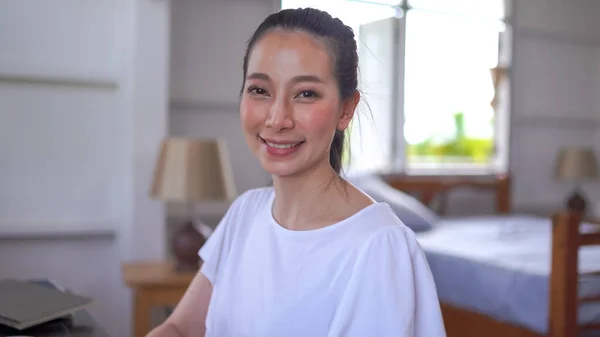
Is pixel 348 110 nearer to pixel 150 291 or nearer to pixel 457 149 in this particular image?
pixel 150 291

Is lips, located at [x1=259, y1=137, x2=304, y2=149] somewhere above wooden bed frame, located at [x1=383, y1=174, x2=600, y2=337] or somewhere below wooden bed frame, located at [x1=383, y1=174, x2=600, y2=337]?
above

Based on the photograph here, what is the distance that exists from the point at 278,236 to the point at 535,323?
1.81 metres

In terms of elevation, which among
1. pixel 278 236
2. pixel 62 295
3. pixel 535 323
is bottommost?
pixel 535 323

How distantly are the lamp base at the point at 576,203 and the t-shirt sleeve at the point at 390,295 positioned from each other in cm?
428

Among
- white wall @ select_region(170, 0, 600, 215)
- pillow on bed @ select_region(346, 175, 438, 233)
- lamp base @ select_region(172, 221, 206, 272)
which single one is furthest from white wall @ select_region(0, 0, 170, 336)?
white wall @ select_region(170, 0, 600, 215)

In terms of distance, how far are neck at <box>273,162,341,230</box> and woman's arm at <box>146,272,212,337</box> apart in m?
0.24

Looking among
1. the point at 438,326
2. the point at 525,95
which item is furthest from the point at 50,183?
the point at 525,95

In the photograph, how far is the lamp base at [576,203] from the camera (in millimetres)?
4859

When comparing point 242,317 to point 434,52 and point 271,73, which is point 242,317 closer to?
point 271,73

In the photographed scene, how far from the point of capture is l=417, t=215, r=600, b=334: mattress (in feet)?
8.50

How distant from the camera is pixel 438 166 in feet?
15.7

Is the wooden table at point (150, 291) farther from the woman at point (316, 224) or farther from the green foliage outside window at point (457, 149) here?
the green foliage outside window at point (457, 149)

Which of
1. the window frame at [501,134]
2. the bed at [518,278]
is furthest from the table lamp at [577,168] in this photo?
the bed at [518,278]

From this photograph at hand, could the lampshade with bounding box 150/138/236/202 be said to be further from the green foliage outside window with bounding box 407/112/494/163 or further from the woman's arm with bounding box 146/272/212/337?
the green foliage outside window with bounding box 407/112/494/163
